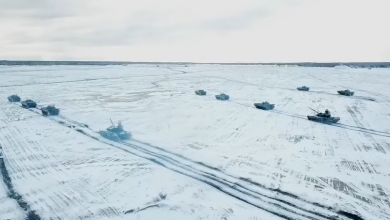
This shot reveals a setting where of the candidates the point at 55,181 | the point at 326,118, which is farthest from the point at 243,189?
the point at 326,118

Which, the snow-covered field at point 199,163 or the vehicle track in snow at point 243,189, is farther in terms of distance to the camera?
the snow-covered field at point 199,163

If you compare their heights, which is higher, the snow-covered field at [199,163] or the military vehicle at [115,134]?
the military vehicle at [115,134]

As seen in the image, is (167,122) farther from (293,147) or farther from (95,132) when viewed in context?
(293,147)

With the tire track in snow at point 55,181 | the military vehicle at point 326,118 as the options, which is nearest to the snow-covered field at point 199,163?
the tire track in snow at point 55,181

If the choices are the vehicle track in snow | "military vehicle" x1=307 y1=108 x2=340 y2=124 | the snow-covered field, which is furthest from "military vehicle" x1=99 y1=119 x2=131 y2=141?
"military vehicle" x1=307 y1=108 x2=340 y2=124

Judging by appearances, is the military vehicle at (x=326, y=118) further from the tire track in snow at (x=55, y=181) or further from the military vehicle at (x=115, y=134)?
the tire track in snow at (x=55, y=181)

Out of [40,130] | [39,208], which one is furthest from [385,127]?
[40,130]

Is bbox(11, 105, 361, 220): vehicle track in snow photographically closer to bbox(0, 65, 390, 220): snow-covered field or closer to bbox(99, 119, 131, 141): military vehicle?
bbox(0, 65, 390, 220): snow-covered field
